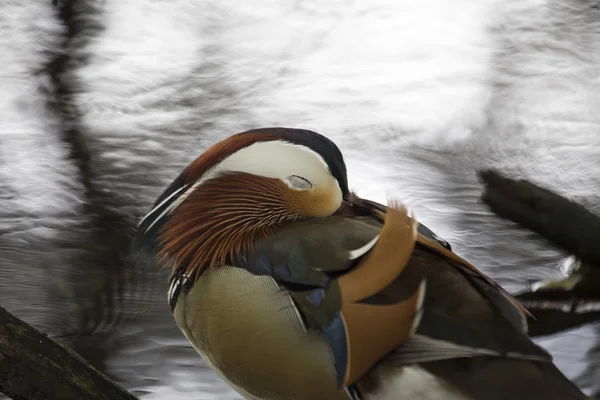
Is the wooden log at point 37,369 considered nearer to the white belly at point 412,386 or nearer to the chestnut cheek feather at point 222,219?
the chestnut cheek feather at point 222,219

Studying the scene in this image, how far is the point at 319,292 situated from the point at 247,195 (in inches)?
5.6

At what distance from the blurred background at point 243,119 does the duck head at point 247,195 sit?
460 millimetres

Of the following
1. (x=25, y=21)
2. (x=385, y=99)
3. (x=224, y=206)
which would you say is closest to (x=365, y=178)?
(x=385, y=99)

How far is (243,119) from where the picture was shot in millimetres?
2053

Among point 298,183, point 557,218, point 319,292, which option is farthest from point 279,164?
point 557,218

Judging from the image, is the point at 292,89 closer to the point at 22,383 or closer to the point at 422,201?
the point at 422,201

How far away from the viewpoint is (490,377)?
826mm

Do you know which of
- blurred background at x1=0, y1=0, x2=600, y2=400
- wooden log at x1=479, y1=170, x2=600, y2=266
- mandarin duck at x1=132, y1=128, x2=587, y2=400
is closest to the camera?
mandarin duck at x1=132, y1=128, x2=587, y2=400

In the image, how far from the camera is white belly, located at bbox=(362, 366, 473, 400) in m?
0.83

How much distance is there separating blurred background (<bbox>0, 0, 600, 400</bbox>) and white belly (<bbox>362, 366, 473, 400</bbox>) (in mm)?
537

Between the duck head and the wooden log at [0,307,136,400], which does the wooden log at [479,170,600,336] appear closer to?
the duck head

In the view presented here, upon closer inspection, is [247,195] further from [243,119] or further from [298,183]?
[243,119]

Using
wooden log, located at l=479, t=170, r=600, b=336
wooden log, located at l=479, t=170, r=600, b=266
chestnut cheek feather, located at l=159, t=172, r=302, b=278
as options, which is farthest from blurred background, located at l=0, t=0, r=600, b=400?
chestnut cheek feather, located at l=159, t=172, r=302, b=278

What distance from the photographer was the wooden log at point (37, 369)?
84 centimetres
